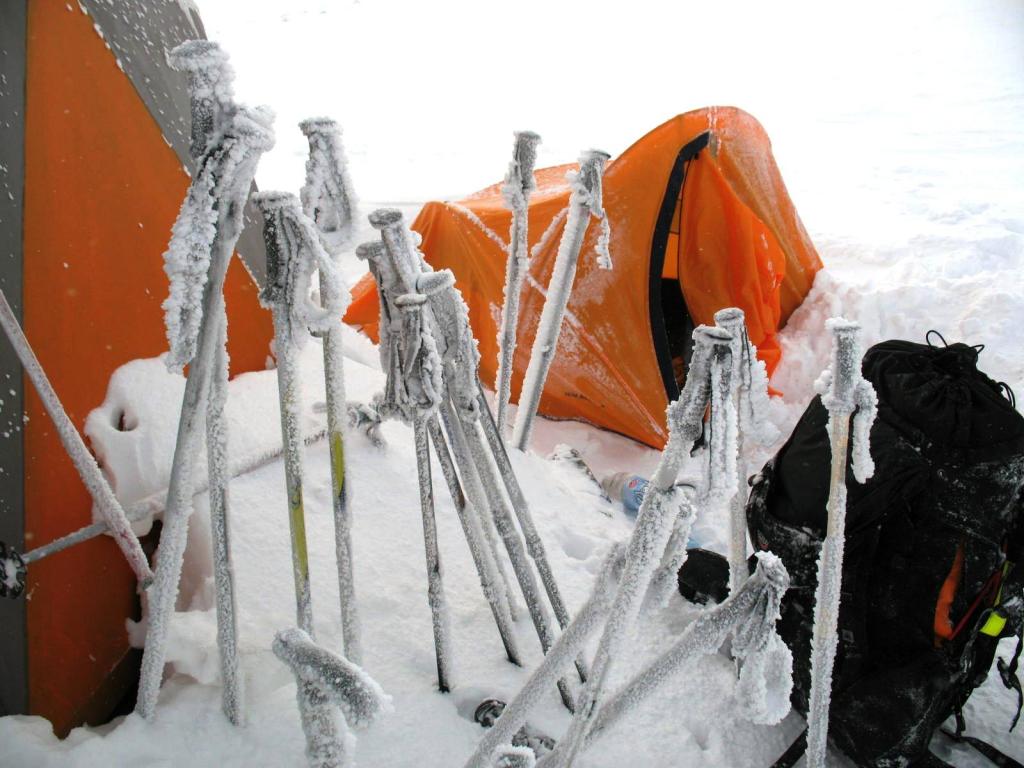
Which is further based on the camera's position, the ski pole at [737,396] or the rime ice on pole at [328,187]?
the rime ice on pole at [328,187]

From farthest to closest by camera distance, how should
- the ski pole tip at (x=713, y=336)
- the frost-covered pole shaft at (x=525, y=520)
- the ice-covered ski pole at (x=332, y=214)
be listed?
1. the frost-covered pole shaft at (x=525, y=520)
2. the ice-covered ski pole at (x=332, y=214)
3. the ski pole tip at (x=713, y=336)

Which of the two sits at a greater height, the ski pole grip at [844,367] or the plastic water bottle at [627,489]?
the ski pole grip at [844,367]

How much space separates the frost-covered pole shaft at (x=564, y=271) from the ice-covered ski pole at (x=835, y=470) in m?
1.02

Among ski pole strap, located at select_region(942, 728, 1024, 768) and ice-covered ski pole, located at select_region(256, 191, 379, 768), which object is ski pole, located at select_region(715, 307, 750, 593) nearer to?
ice-covered ski pole, located at select_region(256, 191, 379, 768)

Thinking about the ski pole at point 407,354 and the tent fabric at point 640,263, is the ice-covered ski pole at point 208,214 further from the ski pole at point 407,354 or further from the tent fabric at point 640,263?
the tent fabric at point 640,263

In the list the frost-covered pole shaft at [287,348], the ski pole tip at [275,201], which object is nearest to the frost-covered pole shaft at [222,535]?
the frost-covered pole shaft at [287,348]

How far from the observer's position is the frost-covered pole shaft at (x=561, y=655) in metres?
1.04

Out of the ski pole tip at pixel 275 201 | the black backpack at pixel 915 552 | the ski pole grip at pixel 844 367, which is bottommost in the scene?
the black backpack at pixel 915 552

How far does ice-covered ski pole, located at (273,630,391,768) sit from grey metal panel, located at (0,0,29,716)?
88cm

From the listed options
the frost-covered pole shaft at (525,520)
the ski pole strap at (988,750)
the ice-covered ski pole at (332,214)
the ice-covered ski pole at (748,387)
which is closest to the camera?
the ice-covered ski pole at (748,387)

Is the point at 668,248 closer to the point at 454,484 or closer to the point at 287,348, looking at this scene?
the point at 454,484

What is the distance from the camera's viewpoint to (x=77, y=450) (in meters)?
1.29

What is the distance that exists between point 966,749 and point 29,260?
2.55 metres

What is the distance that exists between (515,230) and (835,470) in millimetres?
1353
